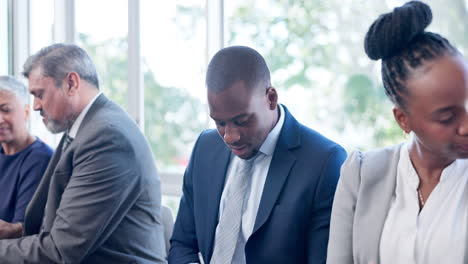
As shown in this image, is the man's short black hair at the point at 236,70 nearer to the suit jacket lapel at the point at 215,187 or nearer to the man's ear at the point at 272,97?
the man's ear at the point at 272,97

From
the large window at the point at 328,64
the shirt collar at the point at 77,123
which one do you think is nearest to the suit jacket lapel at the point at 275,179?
the large window at the point at 328,64

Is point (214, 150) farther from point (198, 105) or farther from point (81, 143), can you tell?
point (198, 105)

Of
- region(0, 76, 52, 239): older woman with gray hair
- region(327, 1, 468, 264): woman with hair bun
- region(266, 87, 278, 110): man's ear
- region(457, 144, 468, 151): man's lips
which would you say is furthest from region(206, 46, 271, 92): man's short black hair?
region(0, 76, 52, 239): older woman with gray hair

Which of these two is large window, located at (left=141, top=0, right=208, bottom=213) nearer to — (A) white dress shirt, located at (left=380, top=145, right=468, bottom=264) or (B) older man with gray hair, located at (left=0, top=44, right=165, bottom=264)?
(B) older man with gray hair, located at (left=0, top=44, right=165, bottom=264)

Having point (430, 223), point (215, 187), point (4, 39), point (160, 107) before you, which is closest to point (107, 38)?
point (160, 107)

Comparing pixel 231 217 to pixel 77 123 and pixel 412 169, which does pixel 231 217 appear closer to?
pixel 412 169

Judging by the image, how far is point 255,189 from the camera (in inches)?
79.7

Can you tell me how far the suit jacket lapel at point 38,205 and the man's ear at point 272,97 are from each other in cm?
113

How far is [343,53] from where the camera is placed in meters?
2.82

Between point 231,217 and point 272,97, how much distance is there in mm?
419

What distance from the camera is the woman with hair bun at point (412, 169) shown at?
149cm

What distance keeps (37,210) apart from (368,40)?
1.65 metres

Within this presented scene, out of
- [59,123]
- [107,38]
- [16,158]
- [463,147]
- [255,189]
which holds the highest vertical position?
[107,38]

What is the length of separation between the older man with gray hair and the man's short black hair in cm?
A: 69
